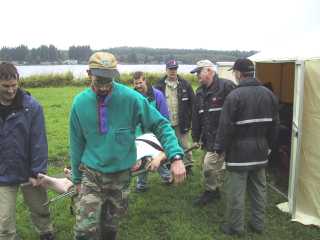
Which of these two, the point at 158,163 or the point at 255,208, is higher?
the point at 158,163

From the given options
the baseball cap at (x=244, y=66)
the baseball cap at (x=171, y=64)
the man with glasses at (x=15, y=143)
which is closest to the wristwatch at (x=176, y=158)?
the man with glasses at (x=15, y=143)

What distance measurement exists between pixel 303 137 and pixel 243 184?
4.22ft

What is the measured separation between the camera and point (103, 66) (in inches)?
140

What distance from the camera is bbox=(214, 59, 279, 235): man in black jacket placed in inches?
197

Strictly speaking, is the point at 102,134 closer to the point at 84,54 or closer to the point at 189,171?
the point at 189,171

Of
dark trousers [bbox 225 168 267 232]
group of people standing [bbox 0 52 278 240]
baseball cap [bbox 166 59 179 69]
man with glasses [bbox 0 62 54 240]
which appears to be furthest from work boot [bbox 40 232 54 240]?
baseball cap [bbox 166 59 179 69]

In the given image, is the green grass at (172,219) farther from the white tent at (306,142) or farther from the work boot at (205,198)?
the white tent at (306,142)

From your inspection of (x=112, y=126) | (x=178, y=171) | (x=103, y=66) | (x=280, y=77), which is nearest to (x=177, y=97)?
(x=112, y=126)

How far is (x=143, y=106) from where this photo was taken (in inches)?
151

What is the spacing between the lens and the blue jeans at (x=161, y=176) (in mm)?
7020

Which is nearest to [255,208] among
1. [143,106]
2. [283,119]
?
[143,106]

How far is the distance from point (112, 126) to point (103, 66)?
0.57m

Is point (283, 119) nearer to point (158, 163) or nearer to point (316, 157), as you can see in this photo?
point (316, 157)

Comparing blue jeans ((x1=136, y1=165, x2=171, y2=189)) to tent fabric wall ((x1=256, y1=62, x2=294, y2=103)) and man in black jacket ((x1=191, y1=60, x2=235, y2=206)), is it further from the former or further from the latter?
tent fabric wall ((x1=256, y1=62, x2=294, y2=103))
